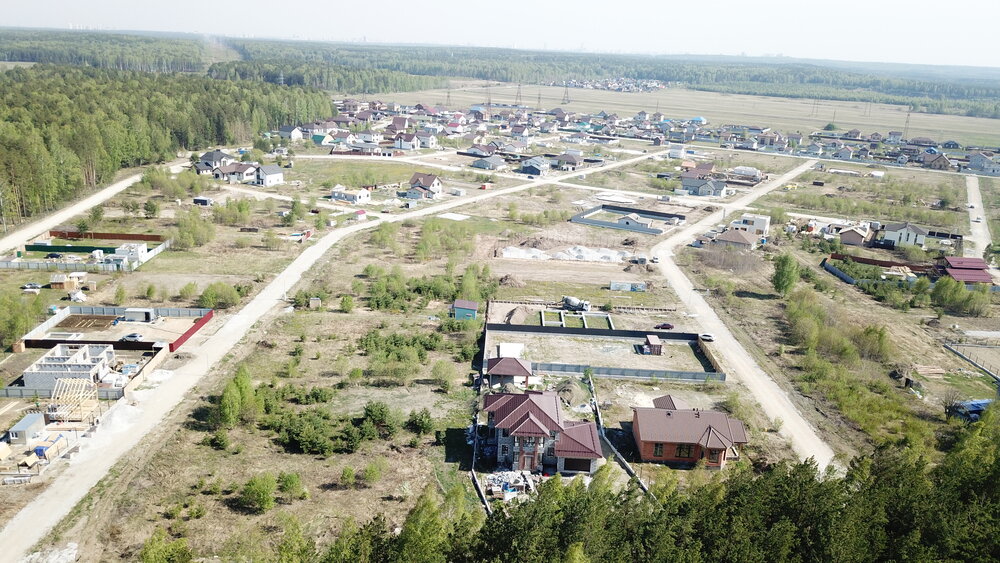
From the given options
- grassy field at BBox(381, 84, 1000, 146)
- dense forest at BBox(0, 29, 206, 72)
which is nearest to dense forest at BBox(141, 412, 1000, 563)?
grassy field at BBox(381, 84, 1000, 146)

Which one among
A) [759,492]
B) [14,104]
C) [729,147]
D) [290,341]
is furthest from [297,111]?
[759,492]

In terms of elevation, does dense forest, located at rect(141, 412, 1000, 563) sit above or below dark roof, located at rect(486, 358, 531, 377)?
above

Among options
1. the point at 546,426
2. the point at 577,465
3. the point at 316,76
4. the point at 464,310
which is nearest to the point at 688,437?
the point at 577,465

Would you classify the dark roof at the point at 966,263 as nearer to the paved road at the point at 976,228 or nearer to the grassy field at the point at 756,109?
the paved road at the point at 976,228

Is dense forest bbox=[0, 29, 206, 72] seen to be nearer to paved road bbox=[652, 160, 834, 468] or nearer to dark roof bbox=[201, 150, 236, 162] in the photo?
dark roof bbox=[201, 150, 236, 162]

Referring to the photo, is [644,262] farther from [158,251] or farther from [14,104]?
[14,104]

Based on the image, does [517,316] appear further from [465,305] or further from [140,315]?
[140,315]

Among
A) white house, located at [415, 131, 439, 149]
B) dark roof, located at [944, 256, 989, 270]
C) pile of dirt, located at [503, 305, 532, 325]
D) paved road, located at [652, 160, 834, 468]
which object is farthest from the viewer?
white house, located at [415, 131, 439, 149]
